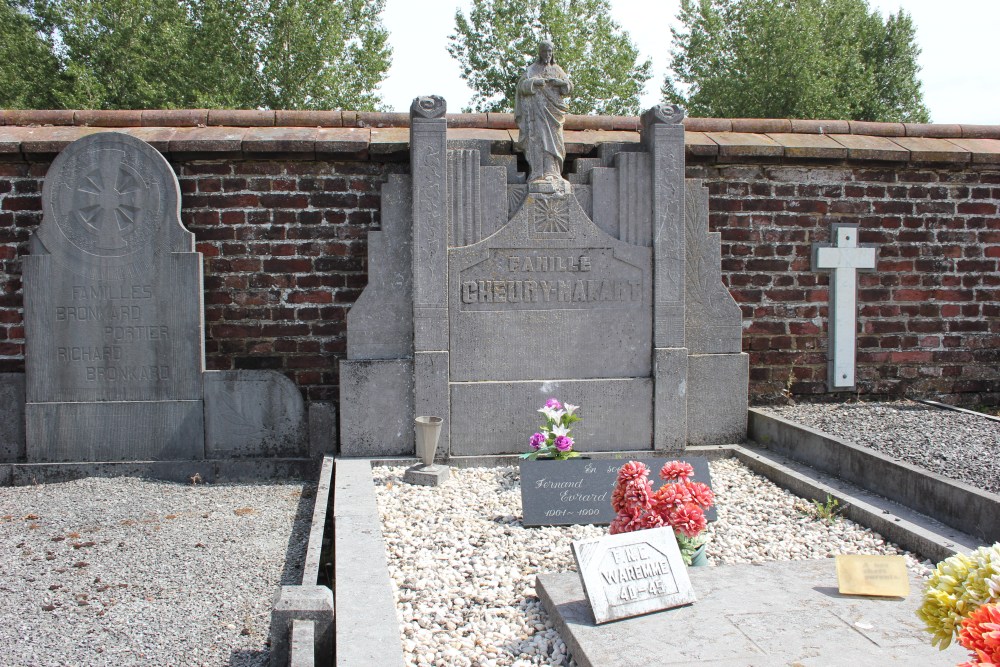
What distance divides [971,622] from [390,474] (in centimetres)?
403

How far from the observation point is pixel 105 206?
551cm

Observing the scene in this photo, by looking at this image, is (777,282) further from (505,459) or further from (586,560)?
(586,560)

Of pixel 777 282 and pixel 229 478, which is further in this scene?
pixel 777 282

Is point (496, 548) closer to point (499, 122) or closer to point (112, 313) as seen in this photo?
point (112, 313)

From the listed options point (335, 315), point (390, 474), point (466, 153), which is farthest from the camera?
point (335, 315)

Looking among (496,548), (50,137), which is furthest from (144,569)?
(50,137)

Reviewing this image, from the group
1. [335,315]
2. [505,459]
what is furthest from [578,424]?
[335,315]

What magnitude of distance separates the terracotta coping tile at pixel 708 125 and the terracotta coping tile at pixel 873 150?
85cm

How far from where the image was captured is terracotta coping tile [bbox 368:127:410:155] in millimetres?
5797

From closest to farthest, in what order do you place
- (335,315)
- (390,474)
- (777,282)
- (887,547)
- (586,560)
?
(586,560) → (887,547) → (390,474) → (335,315) → (777,282)

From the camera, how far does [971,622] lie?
1.42m

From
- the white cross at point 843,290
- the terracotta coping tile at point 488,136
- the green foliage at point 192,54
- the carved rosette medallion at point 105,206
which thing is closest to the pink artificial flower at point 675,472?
the terracotta coping tile at point 488,136

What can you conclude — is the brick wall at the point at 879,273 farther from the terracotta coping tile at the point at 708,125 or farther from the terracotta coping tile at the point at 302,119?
the terracotta coping tile at the point at 302,119

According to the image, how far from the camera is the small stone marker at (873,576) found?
2.92 meters
